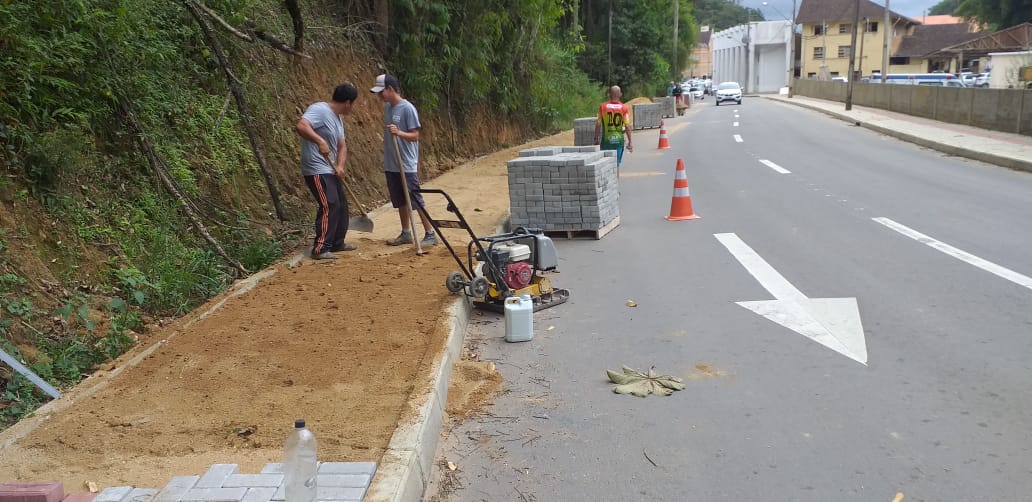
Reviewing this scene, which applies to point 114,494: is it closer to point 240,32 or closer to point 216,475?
point 216,475

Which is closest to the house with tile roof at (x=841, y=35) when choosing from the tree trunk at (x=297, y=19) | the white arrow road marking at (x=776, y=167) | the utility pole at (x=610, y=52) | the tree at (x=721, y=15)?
the utility pole at (x=610, y=52)

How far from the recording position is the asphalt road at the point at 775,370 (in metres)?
3.74

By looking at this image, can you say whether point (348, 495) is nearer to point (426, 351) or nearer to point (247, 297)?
point (426, 351)

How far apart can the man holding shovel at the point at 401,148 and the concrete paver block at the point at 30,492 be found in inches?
201

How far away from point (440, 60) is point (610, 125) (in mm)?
4778

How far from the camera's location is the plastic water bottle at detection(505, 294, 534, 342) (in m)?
5.84

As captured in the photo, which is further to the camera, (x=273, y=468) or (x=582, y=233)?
(x=582, y=233)

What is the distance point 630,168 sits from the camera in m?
18.0

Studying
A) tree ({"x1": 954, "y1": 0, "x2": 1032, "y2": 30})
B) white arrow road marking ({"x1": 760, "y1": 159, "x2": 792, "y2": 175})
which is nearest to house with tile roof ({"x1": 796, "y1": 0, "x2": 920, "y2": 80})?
tree ({"x1": 954, "y1": 0, "x2": 1032, "y2": 30})

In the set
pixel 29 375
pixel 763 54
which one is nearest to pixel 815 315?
pixel 29 375

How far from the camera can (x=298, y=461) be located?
117 inches

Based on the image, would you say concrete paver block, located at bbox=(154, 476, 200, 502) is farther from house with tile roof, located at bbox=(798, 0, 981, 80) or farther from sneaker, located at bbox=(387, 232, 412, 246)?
house with tile roof, located at bbox=(798, 0, 981, 80)

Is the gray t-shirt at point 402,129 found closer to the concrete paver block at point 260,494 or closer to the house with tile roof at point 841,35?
the concrete paver block at point 260,494

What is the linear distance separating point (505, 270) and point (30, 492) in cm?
390
